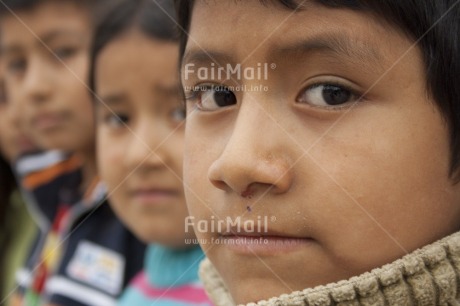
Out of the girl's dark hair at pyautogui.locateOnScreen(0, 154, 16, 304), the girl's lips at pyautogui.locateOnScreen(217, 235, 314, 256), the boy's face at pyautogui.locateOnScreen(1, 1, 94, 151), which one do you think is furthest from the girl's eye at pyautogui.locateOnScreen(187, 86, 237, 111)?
the girl's dark hair at pyautogui.locateOnScreen(0, 154, 16, 304)

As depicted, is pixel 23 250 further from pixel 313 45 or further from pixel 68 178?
pixel 313 45

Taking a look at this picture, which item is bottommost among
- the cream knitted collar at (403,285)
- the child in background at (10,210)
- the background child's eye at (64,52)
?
the child in background at (10,210)

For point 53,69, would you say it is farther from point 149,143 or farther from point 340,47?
point 340,47

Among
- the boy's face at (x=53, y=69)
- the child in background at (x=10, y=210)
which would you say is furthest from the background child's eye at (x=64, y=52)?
the child in background at (x=10, y=210)

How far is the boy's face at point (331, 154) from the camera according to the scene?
93 cm

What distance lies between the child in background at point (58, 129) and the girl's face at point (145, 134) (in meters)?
0.35

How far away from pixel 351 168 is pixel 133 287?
1020 mm

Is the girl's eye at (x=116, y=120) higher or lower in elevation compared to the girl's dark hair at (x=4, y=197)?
higher

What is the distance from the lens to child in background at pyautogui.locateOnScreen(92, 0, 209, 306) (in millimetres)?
1653

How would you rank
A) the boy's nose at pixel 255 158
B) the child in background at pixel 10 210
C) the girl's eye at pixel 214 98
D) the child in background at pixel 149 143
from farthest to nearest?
the child in background at pixel 10 210 < the child in background at pixel 149 143 < the girl's eye at pixel 214 98 < the boy's nose at pixel 255 158

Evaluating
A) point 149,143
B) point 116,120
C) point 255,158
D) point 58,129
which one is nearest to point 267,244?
point 255,158

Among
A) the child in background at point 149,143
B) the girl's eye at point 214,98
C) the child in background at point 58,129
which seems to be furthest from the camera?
the child in background at point 58,129

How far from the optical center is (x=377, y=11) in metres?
0.94

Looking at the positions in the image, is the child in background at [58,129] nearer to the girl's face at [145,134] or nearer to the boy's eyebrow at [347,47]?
the girl's face at [145,134]
